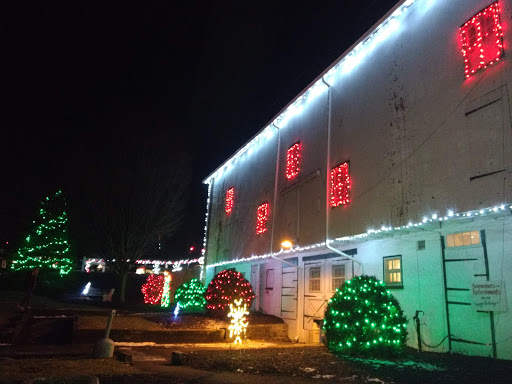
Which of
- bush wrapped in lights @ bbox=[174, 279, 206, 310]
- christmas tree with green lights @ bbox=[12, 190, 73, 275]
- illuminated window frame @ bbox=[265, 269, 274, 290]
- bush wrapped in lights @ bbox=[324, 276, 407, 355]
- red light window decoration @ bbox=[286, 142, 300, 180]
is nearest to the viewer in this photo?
bush wrapped in lights @ bbox=[324, 276, 407, 355]

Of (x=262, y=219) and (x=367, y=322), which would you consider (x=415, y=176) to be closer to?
(x=367, y=322)

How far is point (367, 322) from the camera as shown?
30.5 ft

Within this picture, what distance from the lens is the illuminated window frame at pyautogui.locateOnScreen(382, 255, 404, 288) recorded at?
1103cm

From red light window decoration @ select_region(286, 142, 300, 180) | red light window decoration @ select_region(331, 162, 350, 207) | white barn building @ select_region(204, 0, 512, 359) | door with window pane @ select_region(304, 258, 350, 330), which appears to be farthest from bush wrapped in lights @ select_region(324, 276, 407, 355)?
red light window decoration @ select_region(286, 142, 300, 180)

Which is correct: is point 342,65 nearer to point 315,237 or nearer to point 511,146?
point 315,237

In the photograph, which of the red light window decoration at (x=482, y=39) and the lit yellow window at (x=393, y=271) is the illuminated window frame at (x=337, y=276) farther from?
the red light window decoration at (x=482, y=39)

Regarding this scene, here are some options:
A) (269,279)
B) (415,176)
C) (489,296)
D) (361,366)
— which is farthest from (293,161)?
(361,366)

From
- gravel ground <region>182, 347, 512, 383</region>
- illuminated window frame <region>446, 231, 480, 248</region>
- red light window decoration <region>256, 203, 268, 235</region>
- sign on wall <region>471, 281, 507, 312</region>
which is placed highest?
red light window decoration <region>256, 203, 268, 235</region>

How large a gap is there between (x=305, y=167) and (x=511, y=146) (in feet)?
26.8

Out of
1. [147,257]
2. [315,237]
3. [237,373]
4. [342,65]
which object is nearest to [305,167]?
[315,237]

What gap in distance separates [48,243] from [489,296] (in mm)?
29219

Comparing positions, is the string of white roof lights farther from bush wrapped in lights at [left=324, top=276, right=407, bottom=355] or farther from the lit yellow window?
bush wrapped in lights at [left=324, top=276, right=407, bottom=355]

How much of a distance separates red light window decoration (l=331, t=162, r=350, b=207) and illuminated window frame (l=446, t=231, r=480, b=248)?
3.37m

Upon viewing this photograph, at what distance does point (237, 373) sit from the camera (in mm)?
7609
